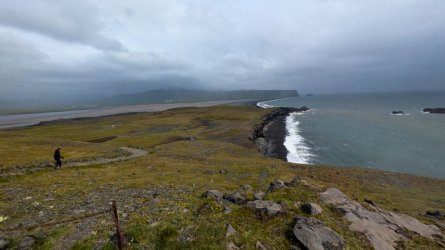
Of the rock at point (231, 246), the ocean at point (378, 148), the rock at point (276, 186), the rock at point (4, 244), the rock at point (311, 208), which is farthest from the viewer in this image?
the ocean at point (378, 148)

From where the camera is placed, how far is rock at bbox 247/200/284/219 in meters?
19.5

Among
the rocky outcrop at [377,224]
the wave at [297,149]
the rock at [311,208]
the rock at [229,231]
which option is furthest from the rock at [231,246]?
the wave at [297,149]

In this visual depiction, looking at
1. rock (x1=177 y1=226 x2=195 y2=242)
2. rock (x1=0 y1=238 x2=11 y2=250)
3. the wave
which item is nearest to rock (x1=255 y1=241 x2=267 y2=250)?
rock (x1=177 y1=226 x2=195 y2=242)

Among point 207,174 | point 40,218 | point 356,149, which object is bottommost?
point 356,149

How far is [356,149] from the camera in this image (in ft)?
277

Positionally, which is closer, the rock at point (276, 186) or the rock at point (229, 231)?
the rock at point (229, 231)

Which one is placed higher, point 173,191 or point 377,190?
point 173,191

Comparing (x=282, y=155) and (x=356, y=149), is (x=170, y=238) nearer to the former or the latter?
(x=282, y=155)

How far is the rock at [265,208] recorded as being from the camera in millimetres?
19483

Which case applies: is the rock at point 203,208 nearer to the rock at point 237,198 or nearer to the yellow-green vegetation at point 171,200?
the yellow-green vegetation at point 171,200

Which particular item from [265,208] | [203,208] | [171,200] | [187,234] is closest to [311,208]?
[265,208]

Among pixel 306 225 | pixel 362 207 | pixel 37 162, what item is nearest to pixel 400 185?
pixel 362 207

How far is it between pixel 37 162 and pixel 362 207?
4715 cm

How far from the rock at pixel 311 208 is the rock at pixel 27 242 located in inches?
699
